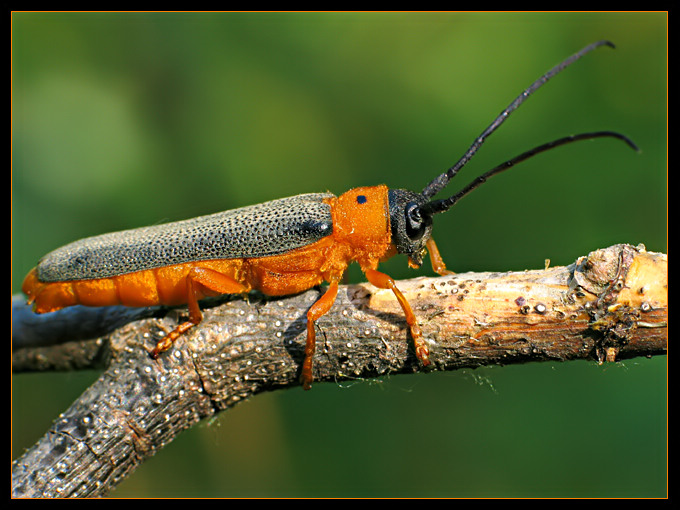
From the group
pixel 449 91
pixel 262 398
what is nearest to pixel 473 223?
pixel 449 91

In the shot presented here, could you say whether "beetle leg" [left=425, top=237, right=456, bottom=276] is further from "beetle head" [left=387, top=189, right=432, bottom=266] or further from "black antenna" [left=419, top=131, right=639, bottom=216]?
"black antenna" [left=419, top=131, right=639, bottom=216]

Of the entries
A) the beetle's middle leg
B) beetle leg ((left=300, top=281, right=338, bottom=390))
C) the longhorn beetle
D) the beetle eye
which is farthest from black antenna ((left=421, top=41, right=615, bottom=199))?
the beetle's middle leg

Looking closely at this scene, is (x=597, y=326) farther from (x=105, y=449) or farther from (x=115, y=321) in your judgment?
(x=115, y=321)

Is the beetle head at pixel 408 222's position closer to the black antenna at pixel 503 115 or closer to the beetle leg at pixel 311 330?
the black antenna at pixel 503 115

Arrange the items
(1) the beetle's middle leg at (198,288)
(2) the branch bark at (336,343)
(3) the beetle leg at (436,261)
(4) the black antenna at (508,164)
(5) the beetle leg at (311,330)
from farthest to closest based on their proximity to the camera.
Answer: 1. (3) the beetle leg at (436,261)
2. (1) the beetle's middle leg at (198,288)
3. (5) the beetle leg at (311,330)
4. (4) the black antenna at (508,164)
5. (2) the branch bark at (336,343)

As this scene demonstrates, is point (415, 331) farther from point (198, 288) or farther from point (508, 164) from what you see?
point (198, 288)

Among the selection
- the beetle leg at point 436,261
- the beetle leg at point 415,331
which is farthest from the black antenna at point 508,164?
the beetle leg at point 415,331

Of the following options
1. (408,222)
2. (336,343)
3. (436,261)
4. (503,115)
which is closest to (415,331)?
(336,343)
